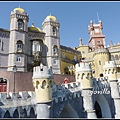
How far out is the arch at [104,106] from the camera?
74.4 feet

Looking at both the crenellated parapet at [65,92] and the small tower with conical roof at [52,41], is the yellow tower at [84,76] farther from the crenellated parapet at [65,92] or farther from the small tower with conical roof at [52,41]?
the small tower with conical roof at [52,41]

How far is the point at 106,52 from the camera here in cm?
4331

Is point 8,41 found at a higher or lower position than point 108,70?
higher

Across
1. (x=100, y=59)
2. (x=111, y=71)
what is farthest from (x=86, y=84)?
(x=100, y=59)

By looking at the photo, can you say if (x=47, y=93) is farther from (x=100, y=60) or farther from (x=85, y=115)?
(x=100, y=60)

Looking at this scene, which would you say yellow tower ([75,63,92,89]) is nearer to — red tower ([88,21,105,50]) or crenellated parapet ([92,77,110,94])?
crenellated parapet ([92,77,110,94])

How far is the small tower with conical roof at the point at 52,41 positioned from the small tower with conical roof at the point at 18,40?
5761mm

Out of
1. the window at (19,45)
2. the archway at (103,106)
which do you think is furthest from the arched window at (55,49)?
the archway at (103,106)

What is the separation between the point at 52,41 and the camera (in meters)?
39.6

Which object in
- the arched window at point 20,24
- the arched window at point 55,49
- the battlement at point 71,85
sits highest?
the arched window at point 20,24

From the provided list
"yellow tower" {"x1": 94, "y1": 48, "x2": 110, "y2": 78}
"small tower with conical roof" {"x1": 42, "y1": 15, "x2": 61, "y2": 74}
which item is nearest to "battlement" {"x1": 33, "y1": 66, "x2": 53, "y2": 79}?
"small tower with conical roof" {"x1": 42, "y1": 15, "x2": 61, "y2": 74}

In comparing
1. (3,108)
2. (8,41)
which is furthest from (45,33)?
(3,108)

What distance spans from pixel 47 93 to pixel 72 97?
5.43m

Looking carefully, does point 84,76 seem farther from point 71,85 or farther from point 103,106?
point 103,106
